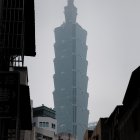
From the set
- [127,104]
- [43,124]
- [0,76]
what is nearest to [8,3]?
[0,76]

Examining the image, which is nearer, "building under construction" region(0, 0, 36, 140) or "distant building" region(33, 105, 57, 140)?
"building under construction" region(0, 0, 36, 140)

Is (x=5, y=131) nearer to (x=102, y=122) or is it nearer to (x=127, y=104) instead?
(x=127, y=104)

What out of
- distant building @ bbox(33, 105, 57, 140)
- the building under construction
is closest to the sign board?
the building under construction

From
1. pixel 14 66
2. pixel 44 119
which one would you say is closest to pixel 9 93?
pixel 14 66

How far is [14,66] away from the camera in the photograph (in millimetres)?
23016

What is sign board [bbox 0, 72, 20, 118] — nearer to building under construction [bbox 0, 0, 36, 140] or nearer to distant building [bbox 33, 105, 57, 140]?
building under construction [bbox 0, 0, 36, 140]

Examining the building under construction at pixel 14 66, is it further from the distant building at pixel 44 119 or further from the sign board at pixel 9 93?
the distant building at pixel 44 119

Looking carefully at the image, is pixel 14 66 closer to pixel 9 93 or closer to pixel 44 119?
pixel 9 93

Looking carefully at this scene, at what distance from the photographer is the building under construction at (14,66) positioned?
19312 millimetres

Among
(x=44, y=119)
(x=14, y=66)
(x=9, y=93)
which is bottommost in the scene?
(x=9, y=93)

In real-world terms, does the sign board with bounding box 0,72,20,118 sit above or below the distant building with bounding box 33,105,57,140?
below

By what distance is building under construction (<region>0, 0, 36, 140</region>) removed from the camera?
19.3m

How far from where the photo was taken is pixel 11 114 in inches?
748

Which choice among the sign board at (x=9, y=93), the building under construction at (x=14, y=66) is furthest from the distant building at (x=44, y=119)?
the sign board at (x=9, y=93)
